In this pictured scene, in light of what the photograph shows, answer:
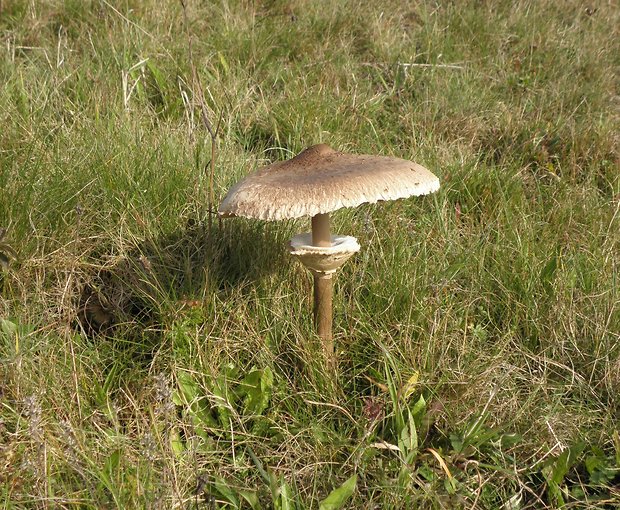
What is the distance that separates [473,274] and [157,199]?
1446 mm

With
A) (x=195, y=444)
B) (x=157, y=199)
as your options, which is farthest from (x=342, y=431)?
(x=157, y=199)

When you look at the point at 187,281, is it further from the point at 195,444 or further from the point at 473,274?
the point at 473,274

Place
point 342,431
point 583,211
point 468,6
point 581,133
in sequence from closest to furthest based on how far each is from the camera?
point 342,431 < point 583,211 < point 581,133 < point 468,6

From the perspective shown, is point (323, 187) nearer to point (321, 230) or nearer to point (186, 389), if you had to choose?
point (321, 230)

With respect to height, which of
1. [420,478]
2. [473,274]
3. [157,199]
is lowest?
[420,478]

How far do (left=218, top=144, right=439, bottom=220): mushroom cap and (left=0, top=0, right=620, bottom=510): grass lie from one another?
0.57 meters

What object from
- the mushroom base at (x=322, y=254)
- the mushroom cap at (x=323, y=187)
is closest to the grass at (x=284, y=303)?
the mushroom base at (x=322, y=254)

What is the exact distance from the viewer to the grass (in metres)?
2.06

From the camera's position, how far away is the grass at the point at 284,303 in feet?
6.77

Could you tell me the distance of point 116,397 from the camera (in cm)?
239

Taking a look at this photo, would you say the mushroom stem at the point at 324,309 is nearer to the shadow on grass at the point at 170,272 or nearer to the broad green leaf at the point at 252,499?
the shadow on grass at the point at 170,272

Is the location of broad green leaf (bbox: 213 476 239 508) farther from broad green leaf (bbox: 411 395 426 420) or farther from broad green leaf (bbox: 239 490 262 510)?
broad green leaf (bbox: 411 395 426 420)

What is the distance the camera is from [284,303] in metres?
2.68

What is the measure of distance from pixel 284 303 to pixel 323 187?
80cm
